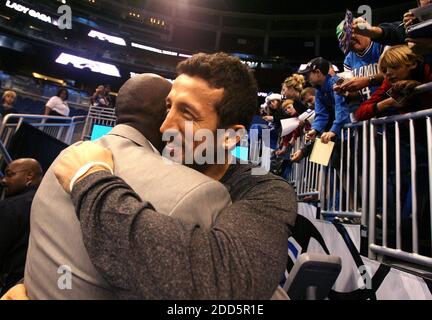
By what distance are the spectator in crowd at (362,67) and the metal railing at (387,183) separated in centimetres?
30

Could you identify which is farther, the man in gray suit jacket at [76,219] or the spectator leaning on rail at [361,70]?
the spectator leaning on rail at [361,70]

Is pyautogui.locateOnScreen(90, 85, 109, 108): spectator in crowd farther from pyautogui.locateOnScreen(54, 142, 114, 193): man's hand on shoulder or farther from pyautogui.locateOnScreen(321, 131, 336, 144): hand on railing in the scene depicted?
pyautogui.locateOnScreen(54, 142, 114, 193): man's hand on shoulder

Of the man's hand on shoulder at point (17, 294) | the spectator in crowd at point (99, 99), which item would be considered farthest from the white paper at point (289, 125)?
the spectator in crowd at point (99, 99)

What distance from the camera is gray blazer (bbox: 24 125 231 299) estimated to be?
2.15ft

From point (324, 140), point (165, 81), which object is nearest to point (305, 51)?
point (324, 140)

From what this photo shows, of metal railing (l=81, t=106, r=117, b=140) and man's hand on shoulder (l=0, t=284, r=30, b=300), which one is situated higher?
metal railing (l=81, t=106, r=117, b=140)

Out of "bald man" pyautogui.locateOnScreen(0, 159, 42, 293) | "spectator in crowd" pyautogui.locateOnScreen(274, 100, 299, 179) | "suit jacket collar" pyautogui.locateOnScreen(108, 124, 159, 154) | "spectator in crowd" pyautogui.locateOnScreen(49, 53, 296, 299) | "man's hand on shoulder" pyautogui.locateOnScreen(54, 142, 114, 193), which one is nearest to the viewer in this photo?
"spectator in crowd" pyautogui.locateOnScreen(49, 53, 296, 299)

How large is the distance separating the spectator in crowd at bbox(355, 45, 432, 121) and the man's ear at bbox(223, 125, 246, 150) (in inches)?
55.1

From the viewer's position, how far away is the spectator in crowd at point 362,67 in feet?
7.79

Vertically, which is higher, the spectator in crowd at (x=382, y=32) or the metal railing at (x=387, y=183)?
the spectator in crowd at (x=382, y=32)

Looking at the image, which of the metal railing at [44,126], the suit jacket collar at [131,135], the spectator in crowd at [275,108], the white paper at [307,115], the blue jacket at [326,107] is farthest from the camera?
the spectator in crowd at [275,108]

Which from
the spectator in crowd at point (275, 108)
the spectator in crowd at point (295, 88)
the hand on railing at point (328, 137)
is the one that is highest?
the spectator in crowd at point (295, 88)

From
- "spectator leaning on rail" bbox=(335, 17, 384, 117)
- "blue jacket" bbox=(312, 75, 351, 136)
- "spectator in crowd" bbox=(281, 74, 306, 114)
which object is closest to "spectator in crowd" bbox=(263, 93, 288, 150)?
"spectator in crowd" bbox=(281, 74, 306, 114)

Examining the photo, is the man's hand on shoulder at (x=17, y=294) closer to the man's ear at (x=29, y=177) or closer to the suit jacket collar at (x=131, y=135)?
the suit jacket collar at (x=131, y=135)
